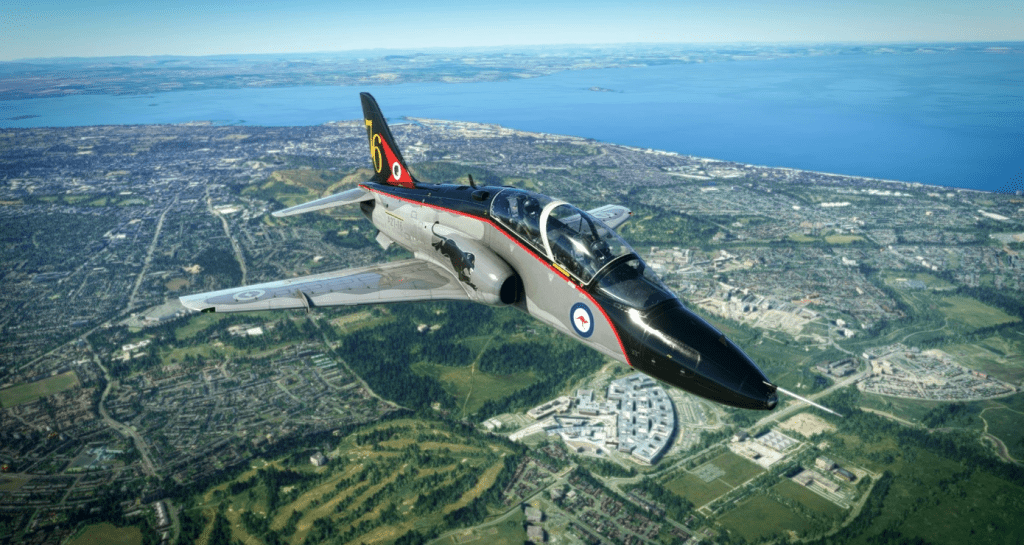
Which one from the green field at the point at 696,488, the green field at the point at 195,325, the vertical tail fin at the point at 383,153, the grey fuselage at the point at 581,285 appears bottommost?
the green field at the point at 696,488

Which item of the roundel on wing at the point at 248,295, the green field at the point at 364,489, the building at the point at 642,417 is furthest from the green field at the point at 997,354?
the roundel on wing at the point at 248,295

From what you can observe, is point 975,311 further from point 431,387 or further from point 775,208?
point 431,387

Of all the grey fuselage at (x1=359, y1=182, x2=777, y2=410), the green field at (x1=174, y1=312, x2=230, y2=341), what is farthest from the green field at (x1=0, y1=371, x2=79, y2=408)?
the grey fuselage at (x1=359, y1=182, x2=777, y2=410)

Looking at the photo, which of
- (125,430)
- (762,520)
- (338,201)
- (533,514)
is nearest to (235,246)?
(125,430)

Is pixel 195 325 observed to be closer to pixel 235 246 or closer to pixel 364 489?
pixel 235 246

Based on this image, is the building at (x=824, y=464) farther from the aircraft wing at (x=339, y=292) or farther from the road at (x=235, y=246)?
the road at (x=235, y=246)
